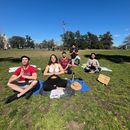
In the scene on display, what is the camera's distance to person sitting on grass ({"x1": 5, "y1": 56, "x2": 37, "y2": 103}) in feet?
21.6

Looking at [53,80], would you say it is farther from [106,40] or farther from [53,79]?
[106,40]

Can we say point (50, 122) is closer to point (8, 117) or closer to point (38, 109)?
point (38, 109)

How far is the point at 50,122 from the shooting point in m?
4.84

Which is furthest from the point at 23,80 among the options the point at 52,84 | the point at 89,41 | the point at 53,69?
the point at 89,41

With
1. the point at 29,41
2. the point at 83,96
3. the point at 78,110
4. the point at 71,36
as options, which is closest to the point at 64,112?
the point at 78,110

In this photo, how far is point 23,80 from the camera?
287 inches

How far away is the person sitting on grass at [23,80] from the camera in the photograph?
6578 millimetres

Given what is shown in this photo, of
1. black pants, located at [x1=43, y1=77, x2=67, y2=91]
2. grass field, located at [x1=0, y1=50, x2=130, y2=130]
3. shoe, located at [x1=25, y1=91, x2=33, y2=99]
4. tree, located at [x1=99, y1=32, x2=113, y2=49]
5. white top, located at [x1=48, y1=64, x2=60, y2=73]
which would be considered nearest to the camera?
grass field, located at [x1=0, y1=50, x2=130, y2=130]

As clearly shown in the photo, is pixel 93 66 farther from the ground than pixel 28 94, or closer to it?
farther from the ground

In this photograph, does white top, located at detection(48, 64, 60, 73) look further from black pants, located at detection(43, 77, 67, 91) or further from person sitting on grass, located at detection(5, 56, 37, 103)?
person sitting on grass, located at detection(5, 56, 37, 103)

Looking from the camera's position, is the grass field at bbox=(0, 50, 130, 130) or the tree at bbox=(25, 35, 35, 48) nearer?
the grass field at bbox=(0, 50, 130, 130)

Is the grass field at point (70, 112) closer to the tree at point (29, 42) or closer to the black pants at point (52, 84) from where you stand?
the black pants at point (52, 84)

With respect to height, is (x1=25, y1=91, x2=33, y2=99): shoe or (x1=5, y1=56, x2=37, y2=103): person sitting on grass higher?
(x1=5, y1=56, x2=37, y2=103): person sitting on grass

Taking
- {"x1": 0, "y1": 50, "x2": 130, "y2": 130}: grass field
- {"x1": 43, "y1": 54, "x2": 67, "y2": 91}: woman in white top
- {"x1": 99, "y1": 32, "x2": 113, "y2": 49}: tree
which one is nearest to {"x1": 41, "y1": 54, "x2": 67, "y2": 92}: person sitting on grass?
{"x1": 43, "y1": 54, "x2": 67, "y2": 91}: woman in white top
